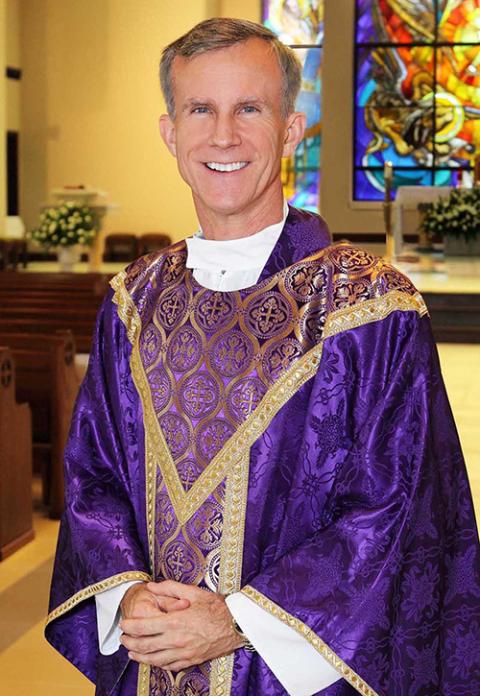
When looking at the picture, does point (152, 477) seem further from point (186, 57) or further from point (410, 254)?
point (410, 254)

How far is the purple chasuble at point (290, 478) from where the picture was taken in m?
1.81

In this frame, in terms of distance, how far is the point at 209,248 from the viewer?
2006mm

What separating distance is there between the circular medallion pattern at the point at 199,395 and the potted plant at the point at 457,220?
1143cm

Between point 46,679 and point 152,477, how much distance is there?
97.6 inches

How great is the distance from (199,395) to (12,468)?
407cm

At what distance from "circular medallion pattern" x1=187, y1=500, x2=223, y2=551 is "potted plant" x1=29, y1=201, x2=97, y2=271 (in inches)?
537

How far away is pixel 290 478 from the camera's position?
191cm

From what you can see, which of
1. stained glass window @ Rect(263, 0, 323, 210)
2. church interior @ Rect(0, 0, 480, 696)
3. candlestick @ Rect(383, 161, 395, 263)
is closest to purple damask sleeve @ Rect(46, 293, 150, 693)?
candlestick @ Rect(383, 161, 395, 263)

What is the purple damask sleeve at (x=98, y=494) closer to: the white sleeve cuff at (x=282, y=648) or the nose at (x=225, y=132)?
the white sleeve cuff at (x=282, y=648)

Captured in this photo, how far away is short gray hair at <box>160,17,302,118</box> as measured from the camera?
6.26 ft

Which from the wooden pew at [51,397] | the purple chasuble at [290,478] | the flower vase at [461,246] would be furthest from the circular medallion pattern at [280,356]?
the flower vase at [461,246]

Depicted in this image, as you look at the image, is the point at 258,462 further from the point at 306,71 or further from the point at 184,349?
the point at 306,71

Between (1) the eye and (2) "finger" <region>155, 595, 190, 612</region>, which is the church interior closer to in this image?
(1) the eye

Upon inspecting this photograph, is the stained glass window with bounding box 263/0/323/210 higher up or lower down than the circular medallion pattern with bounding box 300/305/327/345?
higher up
